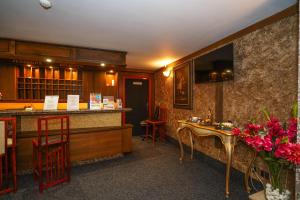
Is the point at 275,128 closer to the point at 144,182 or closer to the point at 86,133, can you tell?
the point at 144,182

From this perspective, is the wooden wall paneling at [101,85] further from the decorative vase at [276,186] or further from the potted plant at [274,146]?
the decorative vase at [276,186]

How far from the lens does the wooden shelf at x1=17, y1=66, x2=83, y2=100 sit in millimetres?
4590

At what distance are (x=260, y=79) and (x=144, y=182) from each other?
88.5 inches

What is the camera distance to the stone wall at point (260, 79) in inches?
77.9

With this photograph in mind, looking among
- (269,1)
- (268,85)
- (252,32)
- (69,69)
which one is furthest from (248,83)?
(69,69)

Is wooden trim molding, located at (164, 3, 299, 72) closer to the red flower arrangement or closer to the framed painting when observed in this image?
the framed painting

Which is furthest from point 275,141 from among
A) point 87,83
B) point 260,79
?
point 87,83

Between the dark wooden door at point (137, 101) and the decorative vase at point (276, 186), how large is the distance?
4.54m

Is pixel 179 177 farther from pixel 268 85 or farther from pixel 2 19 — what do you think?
pixel 2 19

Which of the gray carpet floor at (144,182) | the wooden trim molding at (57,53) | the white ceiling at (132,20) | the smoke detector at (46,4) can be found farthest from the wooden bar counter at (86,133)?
the smoke detector at (46,4)

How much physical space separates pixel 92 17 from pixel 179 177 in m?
2.70

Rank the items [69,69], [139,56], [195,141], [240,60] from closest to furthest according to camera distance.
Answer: [240,60] → [195,141] → [139,56] → [69,69]

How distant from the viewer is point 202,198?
7.09 feet

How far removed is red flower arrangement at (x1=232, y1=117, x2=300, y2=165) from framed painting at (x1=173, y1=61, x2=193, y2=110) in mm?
2273
